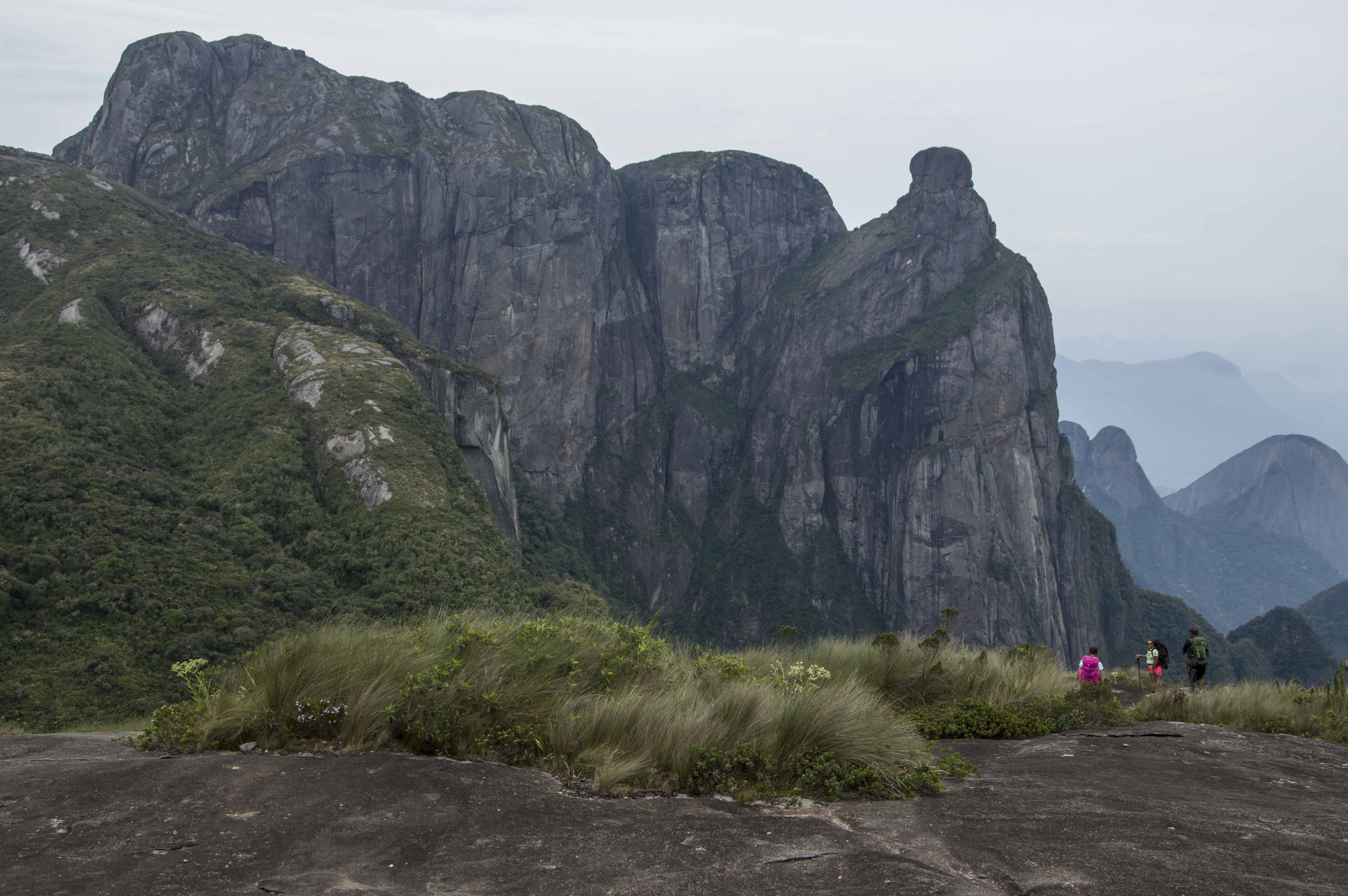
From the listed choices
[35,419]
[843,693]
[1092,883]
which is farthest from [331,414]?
[1092,883]

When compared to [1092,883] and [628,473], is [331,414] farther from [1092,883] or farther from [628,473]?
[628,473]

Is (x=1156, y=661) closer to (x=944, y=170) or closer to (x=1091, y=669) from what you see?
(x=1091, y=669)

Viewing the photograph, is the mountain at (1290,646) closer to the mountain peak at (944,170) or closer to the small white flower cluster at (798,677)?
the mountain peak at (944,170)

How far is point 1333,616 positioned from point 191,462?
655ft

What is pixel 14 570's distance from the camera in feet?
96.0

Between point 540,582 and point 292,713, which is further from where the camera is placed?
point 540,582

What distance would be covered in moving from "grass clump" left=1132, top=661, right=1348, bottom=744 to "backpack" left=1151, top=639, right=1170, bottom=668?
2717mm

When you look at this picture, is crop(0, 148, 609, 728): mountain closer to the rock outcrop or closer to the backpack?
the rock outcrop

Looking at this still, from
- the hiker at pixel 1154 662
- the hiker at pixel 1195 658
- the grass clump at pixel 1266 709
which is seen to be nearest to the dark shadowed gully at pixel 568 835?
the grass clump at pixel 1266 709

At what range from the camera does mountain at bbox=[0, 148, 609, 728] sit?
28.9 m

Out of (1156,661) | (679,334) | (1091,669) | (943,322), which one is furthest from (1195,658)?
(679,334)

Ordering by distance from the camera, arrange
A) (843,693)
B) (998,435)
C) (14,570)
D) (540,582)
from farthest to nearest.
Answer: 1. (998,435)
2. (540,582)
3. (14,570)
4. (843,693)

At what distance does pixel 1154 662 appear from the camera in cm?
1544

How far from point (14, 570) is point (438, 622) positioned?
29.2 metres
